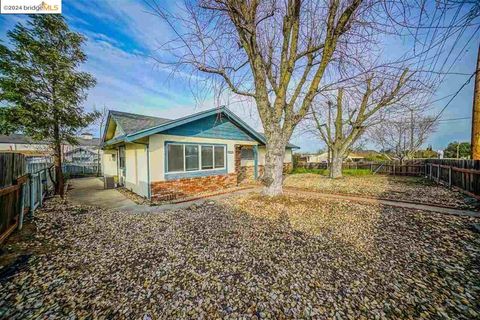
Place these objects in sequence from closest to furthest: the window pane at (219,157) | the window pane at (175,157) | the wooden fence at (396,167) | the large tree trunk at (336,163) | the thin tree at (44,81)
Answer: the thin tree at (44,81)
the window pane at (175,157)
the window pane at (219,157)
the large tree trunk at (336,163)
the wooden fence at (396,167)

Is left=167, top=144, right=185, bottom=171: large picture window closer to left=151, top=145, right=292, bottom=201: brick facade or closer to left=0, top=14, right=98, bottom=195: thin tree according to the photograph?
left=151, top=145, right=292, bottom=201: brick facade

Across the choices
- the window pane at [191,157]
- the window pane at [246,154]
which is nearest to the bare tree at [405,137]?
the window pane at [246,154]

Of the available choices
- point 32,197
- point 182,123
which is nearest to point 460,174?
point 182,123

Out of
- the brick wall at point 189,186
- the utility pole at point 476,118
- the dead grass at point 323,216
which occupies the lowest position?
the dead grass at point 323,216

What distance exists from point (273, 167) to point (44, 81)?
976cm

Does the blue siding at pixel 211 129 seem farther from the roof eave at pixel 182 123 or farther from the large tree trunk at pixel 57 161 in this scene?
the large tree trunk at pixel 57 161

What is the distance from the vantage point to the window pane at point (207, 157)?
28.6 feet

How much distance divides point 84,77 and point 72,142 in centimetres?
302

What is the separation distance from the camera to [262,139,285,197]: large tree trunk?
19.7ft

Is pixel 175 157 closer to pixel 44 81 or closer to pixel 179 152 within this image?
pixel 179 152

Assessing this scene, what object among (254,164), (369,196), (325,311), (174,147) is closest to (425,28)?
(325,311)

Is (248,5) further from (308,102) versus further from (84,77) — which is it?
(84,77)

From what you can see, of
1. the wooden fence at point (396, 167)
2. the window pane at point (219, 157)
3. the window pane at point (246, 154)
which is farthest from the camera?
the wooden fence at point (396, 167)

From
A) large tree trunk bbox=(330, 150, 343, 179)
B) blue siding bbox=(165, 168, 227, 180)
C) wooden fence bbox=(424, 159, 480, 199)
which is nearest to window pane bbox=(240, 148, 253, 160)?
blue siding bbox=(165, 168, 227, 180)
